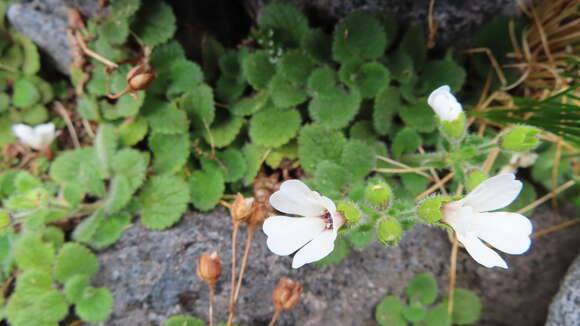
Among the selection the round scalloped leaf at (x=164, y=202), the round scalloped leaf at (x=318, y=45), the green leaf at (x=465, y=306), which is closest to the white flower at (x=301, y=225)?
the round scalloped leaf at (x=164, y=202)

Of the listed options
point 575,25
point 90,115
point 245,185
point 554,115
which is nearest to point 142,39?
point 90,115

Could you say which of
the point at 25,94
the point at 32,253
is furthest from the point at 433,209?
the point at 25,94

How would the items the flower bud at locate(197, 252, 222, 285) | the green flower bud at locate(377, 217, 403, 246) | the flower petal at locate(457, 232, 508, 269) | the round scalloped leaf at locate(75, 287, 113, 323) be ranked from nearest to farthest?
the flower petal at locate(457, 232, 508, 269)
the green flower bud at locate(377, 217, 403, 246)
the flower bud at locate(197, 252, 222, 285)
the round scalloped leaf at locate(75, 287, 113, 323)

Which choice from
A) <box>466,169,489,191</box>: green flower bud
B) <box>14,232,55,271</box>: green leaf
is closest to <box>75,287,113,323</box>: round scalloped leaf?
<box>14,232,55,271</box>: green leaf

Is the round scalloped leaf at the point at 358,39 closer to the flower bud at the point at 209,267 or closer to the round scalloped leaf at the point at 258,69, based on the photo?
the round scalloped leaf at the point at 258,69

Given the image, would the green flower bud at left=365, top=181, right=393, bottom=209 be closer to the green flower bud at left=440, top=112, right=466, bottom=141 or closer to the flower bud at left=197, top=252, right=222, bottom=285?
the green flower bud at left=440, top=112, right=466, bottom=141

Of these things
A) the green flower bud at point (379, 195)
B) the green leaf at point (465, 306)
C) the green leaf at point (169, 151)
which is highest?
the green flower bud at point (379, 195)
